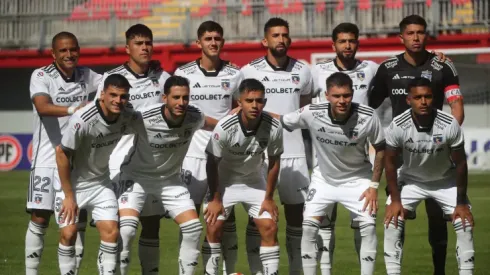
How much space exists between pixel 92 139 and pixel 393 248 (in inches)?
119

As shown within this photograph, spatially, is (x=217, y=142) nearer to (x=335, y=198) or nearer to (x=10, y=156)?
(x=335, y=198)

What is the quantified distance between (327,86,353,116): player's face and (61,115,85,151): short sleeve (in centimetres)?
236

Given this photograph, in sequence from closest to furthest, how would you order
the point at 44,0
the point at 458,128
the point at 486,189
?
the point at 458,128, the point at 486,189, the point at 44,0

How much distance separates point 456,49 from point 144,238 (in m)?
15.8

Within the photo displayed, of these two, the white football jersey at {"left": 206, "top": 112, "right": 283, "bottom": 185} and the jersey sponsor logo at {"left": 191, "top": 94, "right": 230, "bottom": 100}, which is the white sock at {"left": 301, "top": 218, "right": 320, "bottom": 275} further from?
the jersey sponsor logo at {"left": 191, "top": 94, "right": 230, "bottom": 100}

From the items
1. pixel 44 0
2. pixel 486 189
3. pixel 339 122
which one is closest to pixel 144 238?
pixel 339 122

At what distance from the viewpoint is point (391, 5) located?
2466 cm

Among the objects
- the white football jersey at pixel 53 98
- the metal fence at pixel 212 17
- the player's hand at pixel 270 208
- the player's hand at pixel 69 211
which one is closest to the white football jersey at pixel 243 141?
the player's hand at pixel 270 208

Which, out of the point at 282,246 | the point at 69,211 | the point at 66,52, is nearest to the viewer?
the point at 69,211

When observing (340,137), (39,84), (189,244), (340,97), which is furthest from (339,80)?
(39,84)

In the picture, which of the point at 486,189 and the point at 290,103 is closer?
the point at 290,103

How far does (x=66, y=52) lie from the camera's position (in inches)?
395

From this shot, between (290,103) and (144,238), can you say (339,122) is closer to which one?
(290,103)

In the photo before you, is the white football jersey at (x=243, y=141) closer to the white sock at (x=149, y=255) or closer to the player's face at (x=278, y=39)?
the player's face at (x=278, y=39)
